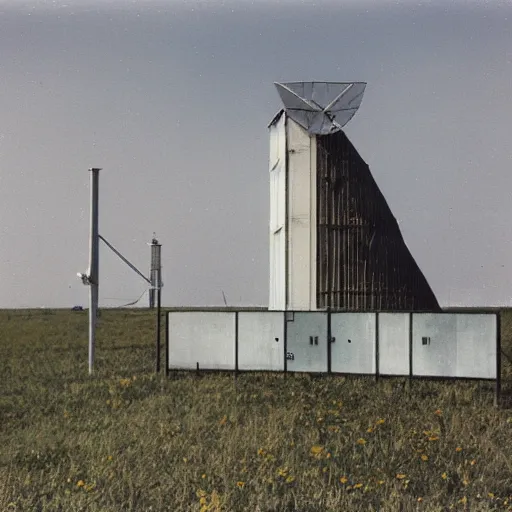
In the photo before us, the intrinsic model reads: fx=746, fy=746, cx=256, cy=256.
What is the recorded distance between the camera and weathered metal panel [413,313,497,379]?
1745 centimetres

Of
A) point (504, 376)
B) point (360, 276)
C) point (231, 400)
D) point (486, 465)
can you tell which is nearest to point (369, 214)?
point (360, 276)

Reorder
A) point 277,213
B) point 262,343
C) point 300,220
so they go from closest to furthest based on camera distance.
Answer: point 262,343, point 300,220, point 277,213

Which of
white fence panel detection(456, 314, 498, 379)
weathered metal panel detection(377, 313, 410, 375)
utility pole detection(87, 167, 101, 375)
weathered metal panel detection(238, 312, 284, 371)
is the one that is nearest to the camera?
white fence panel detection(456, 314, 498, 379)

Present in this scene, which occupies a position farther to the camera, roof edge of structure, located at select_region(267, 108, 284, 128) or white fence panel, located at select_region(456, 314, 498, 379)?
roof edge of structure, located at select_region(267, 108, 284, 128)

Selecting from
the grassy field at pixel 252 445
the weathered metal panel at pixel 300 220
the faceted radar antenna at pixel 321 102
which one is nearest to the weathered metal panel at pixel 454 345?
the grassy field at pixel 252 445

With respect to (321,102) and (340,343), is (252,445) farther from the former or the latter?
(321,102)

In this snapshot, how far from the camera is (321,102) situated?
26750mm

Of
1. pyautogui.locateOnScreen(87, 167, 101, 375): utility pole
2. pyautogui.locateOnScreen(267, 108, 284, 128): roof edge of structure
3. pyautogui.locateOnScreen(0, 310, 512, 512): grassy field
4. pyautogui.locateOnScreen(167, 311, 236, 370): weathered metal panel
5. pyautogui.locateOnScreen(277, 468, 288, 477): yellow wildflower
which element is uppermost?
pyautogui.locateOnScreen(267, 108, 284, 128): roof edge of structure

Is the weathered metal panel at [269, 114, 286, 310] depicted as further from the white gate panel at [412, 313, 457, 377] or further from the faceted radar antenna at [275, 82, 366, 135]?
the white gate panel at [412, 313, 457, 377]

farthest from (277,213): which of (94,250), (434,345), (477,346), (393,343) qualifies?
(477,346)

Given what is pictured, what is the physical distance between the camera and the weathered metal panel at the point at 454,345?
17453mm

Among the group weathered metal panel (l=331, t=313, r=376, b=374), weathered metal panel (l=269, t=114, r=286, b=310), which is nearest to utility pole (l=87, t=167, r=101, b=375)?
weathered metal panel (l=269, t=114, r=286, b=310)

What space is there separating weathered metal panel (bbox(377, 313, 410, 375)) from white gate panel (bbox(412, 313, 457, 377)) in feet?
0.65

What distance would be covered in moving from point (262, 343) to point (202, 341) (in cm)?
163
